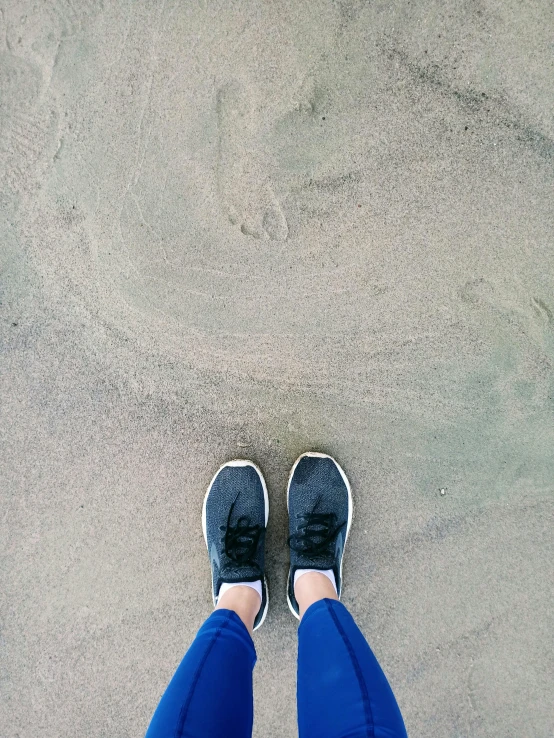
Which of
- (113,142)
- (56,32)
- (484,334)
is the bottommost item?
(484,334)

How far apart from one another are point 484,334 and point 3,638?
168 cm

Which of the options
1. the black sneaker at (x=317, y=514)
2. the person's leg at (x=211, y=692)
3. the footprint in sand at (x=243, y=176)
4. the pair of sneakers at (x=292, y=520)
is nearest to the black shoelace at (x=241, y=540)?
the pair of sneakers at (x=292, y=520)

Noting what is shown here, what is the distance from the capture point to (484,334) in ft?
4.29

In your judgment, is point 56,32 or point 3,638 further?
point 3,638

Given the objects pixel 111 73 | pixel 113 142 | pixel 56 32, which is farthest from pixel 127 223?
pixel 56 32

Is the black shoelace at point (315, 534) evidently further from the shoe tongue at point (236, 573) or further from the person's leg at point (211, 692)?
the person's leg at point (211, 692)

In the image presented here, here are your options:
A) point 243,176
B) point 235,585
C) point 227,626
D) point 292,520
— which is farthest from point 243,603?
point 243,176

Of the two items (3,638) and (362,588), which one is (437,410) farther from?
(3,638)

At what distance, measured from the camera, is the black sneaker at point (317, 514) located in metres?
1.34

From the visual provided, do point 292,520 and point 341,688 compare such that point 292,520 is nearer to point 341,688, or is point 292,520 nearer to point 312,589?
point 312,589

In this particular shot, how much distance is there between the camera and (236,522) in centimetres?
136

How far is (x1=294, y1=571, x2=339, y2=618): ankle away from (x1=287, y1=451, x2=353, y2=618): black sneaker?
0.09 ft

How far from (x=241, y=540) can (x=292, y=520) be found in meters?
0.16

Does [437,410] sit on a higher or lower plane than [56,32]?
lower
